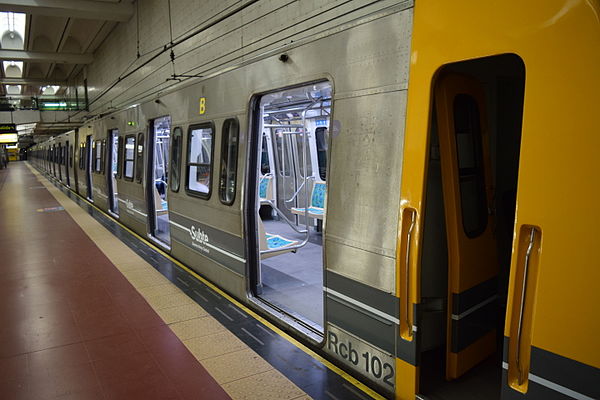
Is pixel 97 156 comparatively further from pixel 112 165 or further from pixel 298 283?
pixel 298 283

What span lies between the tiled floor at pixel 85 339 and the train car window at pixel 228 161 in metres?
1.25

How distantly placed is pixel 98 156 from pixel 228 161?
8334 millimetres

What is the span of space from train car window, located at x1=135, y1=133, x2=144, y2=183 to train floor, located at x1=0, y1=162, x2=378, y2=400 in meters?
1.64

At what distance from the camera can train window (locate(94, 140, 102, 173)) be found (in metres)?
11.1

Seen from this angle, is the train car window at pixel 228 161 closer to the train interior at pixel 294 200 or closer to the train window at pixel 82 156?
the train interior at pixel 294 200

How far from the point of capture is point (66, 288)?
5176mm

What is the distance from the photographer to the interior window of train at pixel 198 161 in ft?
17.2

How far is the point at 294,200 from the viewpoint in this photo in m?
8.90

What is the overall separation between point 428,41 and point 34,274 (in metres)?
5.74

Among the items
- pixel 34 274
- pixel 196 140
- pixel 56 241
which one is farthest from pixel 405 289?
pixel 56 241

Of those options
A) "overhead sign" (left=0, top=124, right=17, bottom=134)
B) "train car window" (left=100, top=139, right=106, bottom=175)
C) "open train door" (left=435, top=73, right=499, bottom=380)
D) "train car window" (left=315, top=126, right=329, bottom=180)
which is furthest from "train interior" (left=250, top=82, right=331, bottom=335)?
"overhead sign" (left=0, top=124, right=17, bottom=134)

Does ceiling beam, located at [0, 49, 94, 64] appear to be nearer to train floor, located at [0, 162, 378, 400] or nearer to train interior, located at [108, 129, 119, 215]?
train interior, located at [108, 129, 119, 215]

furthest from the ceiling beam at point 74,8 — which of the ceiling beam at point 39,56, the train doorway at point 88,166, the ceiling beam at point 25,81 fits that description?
the ceiling beam at point 25,81

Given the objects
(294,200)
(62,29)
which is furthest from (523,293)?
(62,29)
